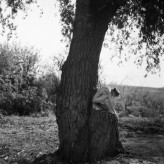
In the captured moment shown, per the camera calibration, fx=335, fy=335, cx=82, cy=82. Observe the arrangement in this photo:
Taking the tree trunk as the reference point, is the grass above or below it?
below

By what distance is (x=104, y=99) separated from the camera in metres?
9.66

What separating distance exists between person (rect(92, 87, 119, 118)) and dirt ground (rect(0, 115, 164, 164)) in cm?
146

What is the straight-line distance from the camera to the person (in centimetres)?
945

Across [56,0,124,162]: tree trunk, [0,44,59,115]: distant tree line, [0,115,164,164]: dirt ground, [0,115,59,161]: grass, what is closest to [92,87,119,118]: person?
[56,0,124,162]: tree trunk

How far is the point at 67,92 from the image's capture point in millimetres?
9172

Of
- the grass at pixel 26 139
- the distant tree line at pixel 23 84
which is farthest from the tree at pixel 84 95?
the distant tree line at pixel 23 84

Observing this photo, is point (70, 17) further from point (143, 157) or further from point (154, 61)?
point (143, 157)

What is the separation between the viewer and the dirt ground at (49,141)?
31.8 ft

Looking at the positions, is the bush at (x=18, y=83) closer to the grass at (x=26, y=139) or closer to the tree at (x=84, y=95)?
the grass at (x=26, y=139)

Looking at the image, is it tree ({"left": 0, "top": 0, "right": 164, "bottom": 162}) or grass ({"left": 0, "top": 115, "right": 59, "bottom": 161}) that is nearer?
tree ({"left": 0, "top": 0, "right": 164, "bottom": 162})

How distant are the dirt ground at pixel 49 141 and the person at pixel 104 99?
4.77 ft

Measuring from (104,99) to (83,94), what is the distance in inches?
30.9

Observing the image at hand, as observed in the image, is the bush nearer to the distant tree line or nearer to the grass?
the distant tree line

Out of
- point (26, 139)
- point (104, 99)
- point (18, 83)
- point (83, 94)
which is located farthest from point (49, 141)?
point (18, 83)
